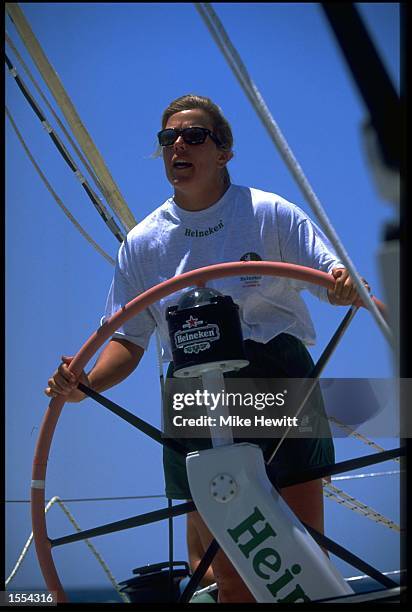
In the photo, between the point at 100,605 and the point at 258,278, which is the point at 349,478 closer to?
the point at 258,278

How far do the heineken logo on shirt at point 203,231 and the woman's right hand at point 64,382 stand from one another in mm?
369

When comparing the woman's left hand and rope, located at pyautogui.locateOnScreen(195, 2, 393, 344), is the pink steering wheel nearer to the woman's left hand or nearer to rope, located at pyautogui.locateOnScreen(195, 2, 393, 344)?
the woman's left hand

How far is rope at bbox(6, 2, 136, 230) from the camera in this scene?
2.18 meters

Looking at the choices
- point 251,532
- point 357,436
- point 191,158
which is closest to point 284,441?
point 357,436

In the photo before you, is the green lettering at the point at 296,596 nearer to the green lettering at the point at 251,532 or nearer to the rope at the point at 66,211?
the green lettering at the point at 251,532

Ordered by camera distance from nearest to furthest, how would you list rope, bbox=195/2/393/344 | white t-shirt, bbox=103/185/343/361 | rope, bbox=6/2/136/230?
rope, bbox=195/2/393/344 → white t-shirt, bbox=103/185/343/361 → rope, bbox=6/2/136/230

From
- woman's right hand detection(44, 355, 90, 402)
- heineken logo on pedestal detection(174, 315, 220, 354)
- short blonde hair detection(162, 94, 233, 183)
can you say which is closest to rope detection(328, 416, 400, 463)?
heineken logo on pedestal detection(174, 315, 220, 354)

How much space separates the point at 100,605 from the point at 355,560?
1.30ft

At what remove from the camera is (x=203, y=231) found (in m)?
1.72

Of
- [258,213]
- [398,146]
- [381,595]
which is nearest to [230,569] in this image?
[381,595]

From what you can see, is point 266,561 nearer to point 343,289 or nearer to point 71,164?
point 343,289

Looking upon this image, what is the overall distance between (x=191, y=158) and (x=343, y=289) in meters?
0.48

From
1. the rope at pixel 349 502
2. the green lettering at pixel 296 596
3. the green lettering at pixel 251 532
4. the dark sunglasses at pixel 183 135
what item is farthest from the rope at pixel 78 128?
the green lettering at pixel 296 596
